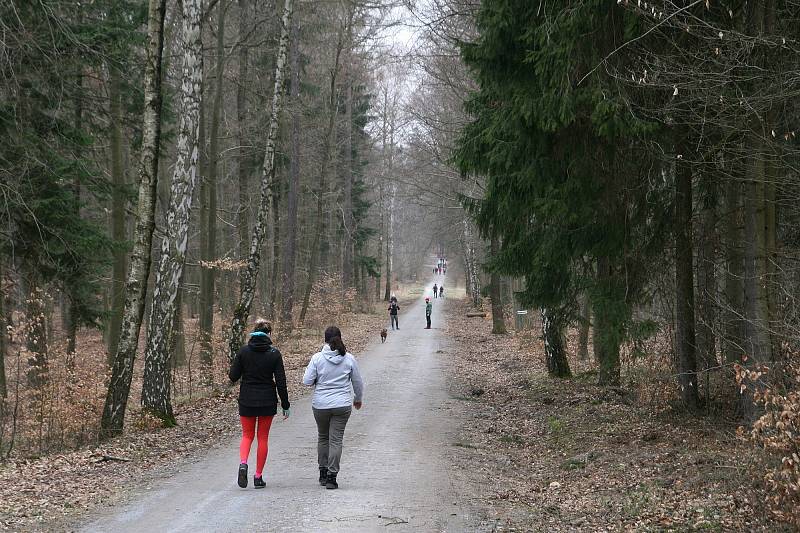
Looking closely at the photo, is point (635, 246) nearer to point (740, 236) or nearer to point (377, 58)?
point (740, 236)

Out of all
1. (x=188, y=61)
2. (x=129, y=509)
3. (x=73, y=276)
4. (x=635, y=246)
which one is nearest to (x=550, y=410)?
(x=635, y=246)

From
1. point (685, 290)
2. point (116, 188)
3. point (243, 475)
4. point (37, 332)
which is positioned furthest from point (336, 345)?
point (116, 188)

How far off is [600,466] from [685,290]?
10.3 ft

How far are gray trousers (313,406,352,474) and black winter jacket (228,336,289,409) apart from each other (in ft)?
1.62

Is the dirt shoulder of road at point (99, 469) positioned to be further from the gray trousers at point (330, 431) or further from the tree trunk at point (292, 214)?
the tree trunk at point (292, 214)

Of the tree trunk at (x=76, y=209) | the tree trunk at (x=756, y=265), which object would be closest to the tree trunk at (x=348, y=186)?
the tree trunk at (x=76, y=209)

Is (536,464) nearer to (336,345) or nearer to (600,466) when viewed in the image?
(600,466)

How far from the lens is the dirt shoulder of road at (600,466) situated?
6770mm

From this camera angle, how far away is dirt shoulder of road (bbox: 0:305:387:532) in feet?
24.1

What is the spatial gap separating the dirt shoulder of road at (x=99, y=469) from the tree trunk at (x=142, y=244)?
23.9 inches

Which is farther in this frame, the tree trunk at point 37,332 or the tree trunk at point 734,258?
the tree trunk at point 37,332

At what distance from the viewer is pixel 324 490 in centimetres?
807

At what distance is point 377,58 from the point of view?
29.4 metres

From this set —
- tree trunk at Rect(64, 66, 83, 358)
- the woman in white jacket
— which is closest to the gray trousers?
the woman in white jacket
